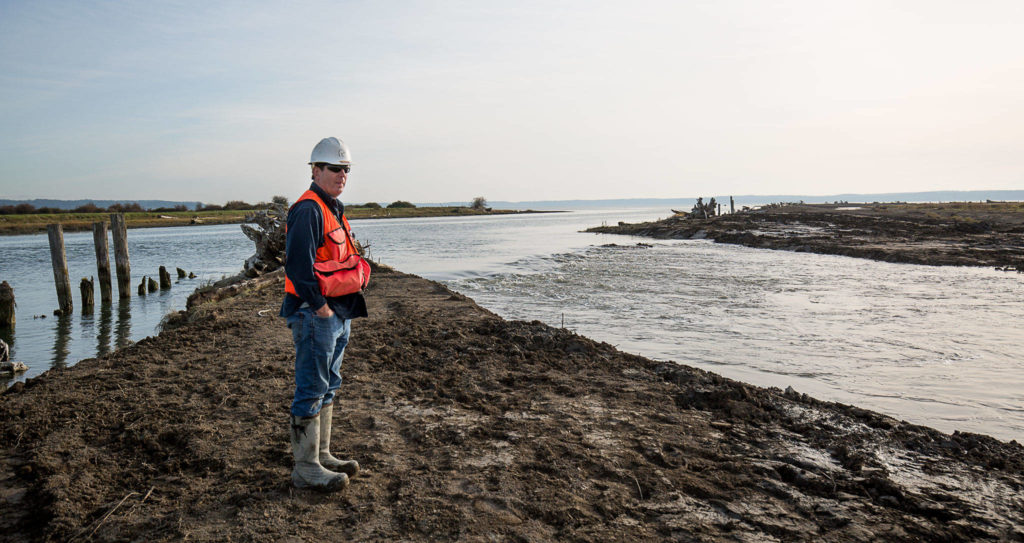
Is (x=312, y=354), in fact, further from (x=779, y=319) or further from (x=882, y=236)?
(x=882, y=236)

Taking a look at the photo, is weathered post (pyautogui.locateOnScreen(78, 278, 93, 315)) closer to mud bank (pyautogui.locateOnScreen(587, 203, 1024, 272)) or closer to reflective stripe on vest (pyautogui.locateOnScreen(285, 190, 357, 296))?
A: reflective stripe on vest (pyautogui.locateOnScreen(285, 190, 357, 296))

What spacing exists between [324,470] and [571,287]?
491 inches

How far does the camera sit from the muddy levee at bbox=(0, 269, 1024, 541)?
3262 millimetres

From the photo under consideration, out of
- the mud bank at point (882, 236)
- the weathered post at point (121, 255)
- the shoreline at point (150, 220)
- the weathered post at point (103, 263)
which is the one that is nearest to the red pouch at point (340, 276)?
the weathered post at point (103, 263)

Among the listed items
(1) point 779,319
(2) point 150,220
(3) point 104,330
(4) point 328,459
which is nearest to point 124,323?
(3) point 104,330

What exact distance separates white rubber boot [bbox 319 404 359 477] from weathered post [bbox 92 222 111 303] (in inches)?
633

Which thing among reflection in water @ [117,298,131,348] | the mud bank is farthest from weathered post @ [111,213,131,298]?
the mud bank

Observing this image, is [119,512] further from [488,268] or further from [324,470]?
[488,268]

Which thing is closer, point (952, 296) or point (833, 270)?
point (952, 296)

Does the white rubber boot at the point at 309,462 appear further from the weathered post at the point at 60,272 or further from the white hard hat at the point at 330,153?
the weathered post at the point at 60,272

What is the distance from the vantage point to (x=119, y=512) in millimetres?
3426

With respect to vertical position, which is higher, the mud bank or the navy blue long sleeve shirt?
the navy blue long sleeve shirt

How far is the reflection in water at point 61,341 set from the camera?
30.3ft

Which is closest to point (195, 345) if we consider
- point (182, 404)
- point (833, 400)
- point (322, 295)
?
point (182, 404)
